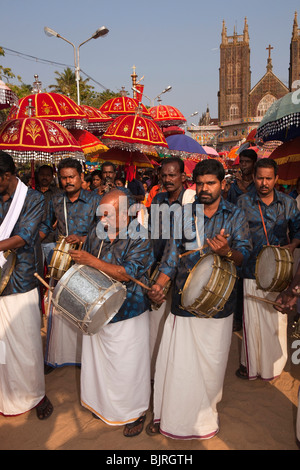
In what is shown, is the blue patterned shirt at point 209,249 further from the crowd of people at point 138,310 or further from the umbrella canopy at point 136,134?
the umbrella canopy at point 136,134

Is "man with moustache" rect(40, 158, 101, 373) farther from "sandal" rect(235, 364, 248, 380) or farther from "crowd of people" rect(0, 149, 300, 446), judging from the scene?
"sandal" rect(235, 364, 248, 380)

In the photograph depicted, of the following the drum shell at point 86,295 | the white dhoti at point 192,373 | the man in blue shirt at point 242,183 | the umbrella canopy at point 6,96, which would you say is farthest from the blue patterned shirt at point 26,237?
the man in blue shirt at point 242,183

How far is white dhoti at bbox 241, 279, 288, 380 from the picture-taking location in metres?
3.87

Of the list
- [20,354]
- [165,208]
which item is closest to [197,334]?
[165,208]

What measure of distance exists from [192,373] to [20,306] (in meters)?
1.61

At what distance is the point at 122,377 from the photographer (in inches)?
122

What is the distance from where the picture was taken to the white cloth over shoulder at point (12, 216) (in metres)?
3.06

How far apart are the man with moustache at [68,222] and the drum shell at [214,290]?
4.82 ft

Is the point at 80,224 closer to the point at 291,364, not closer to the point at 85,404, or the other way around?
the point at 85,404

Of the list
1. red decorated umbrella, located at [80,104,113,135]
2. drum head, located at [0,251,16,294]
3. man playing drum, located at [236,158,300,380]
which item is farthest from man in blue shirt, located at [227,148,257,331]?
red decorated umbrella, located at [80,104,113,135]

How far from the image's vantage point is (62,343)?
4.22 meters

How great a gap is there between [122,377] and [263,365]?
65.9 inches

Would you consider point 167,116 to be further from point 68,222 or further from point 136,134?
point 68,222

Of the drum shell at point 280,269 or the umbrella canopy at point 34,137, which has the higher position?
the umbrella canopy at point 34,137
